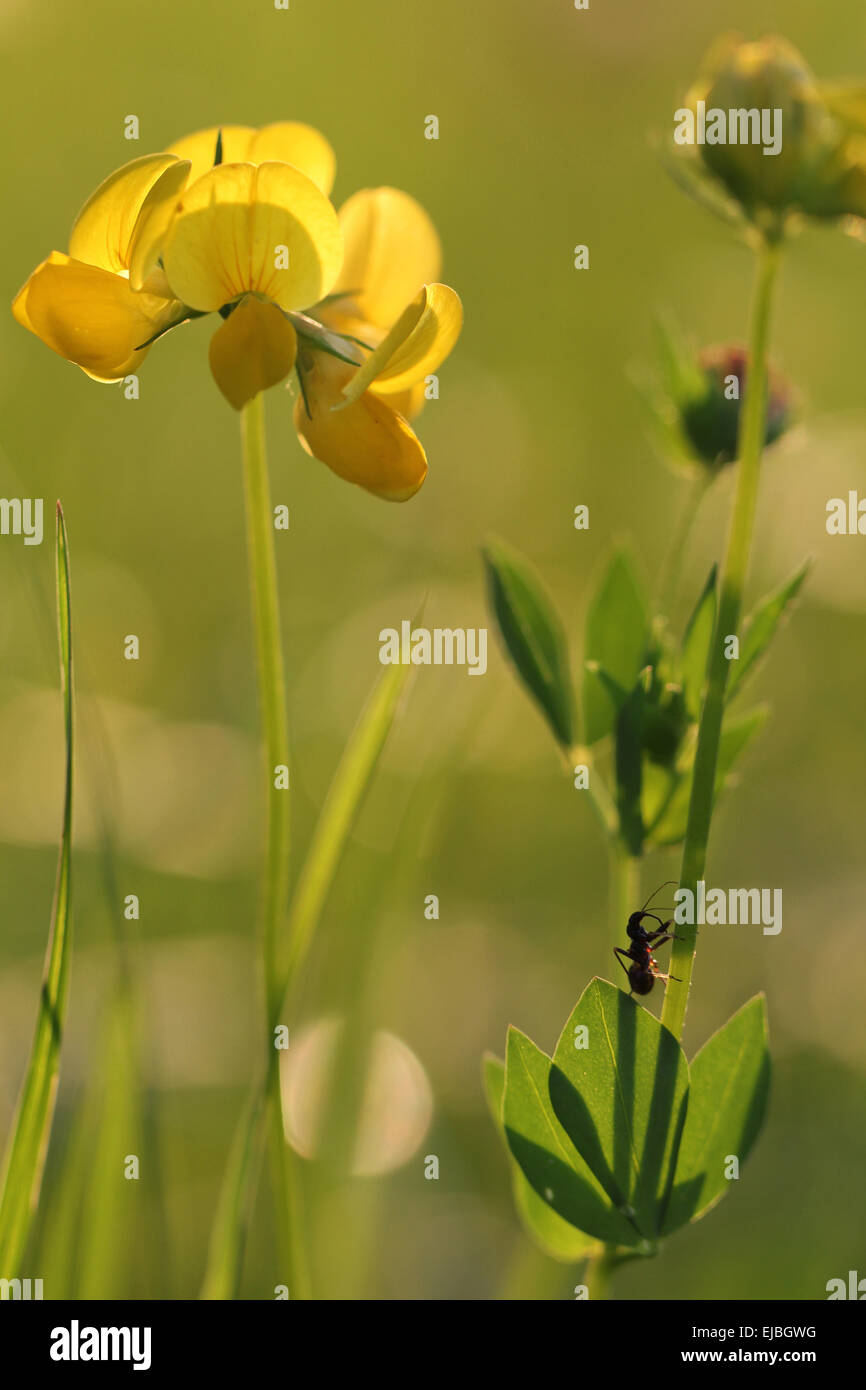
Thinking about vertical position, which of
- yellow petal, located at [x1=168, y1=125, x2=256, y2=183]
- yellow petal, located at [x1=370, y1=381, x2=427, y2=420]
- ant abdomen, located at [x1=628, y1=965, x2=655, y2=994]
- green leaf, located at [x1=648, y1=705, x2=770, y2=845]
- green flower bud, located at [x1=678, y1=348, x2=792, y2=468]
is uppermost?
yellow petal, located at [x1=168, y1=125, x2=256, y2=183]

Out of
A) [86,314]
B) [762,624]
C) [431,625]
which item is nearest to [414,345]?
[86,314]

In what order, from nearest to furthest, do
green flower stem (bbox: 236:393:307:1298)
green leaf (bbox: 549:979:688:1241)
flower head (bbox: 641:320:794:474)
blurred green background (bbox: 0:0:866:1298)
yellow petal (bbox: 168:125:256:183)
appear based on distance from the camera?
green leaf (bbox: 549:979:688:1241)
green flower stem (bbox: 236:393:307:1298)
yellow petal (bbox: 168:125:256:183)
flower head (bbox: 641:320:794:474)
blurred green background (bbox: 0:0:866:1298)

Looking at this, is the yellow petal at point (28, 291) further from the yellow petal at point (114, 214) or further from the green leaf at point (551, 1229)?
the green leaf at point (551, 1229)

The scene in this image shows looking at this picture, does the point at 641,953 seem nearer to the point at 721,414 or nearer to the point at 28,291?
the point at 721,414

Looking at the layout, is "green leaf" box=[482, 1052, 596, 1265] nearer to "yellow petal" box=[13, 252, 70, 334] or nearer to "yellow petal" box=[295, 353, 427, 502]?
"yellow petal" box=[295, 353, 427, 502]


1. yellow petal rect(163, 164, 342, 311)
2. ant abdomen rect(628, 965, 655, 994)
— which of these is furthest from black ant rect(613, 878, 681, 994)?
yellow petal rect(163, 164, 342, 311)

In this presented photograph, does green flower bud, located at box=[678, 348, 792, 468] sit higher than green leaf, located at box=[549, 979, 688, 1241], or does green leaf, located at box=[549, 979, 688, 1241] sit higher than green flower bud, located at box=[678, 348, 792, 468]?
green flower bud, located at box=[678, 348, 792, 468]

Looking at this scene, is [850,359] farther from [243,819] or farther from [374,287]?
[374,287]
